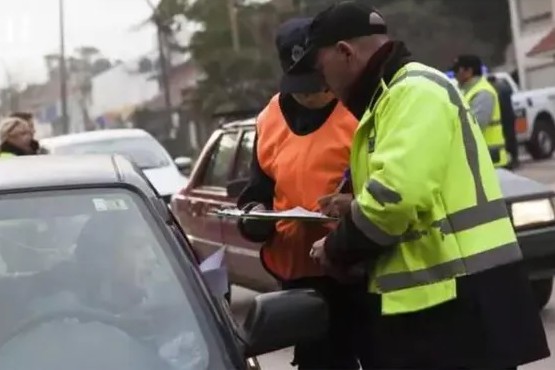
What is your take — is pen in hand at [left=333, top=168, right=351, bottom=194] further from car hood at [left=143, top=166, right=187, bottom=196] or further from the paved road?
car hood at [left=143, top=166, right=187, bottom=196]

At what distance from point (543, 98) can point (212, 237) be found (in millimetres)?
18671

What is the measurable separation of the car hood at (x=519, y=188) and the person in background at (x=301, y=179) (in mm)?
3482

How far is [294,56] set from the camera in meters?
4.71

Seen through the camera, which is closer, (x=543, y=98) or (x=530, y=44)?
(x=543, y=98)

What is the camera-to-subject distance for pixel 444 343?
372cm

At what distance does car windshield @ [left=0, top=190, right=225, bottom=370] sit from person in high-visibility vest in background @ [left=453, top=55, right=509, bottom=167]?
6.11 m

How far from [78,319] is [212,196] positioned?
19.7ft

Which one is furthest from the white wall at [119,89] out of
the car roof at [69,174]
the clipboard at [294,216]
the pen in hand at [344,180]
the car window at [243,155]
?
Answer: the clipboard at [294,216]

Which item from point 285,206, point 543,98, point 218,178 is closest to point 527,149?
point 543,98

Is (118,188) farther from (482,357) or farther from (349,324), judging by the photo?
(482,357)

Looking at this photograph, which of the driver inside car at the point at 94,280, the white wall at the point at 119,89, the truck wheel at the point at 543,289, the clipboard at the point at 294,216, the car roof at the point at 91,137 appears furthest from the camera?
the white wall at the point at 119,89

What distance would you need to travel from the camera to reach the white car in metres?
15.1

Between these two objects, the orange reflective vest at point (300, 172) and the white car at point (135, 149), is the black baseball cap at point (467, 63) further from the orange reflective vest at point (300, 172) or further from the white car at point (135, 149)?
the orange reflective vest at point (300, 172)

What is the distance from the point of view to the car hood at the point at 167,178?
14766 mm
